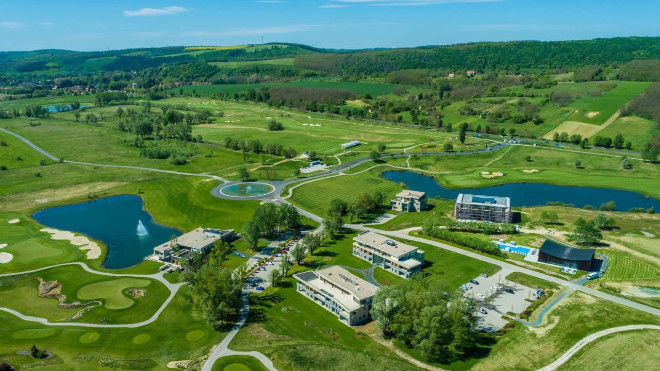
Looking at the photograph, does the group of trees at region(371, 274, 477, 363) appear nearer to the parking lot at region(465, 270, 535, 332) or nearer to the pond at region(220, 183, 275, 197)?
the parking lot at region(465, 270, 535, 332)

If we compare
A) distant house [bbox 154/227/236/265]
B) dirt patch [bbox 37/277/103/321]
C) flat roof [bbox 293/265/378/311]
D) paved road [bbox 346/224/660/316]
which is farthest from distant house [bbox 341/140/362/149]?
dirt patch [bbox 37/277/103/321]

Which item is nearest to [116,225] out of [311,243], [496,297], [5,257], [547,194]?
[5,257]

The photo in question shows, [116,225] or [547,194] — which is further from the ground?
[547,194]

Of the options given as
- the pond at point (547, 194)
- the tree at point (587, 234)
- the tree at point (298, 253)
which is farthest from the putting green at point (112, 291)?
the pond at point (547, 194)

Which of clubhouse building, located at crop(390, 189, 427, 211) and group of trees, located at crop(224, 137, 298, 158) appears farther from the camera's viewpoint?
group of trees, located at crop(224, 137, 298, 158)

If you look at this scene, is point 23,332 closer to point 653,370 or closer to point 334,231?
point 334,231

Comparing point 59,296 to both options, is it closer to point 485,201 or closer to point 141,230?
point 141,230
